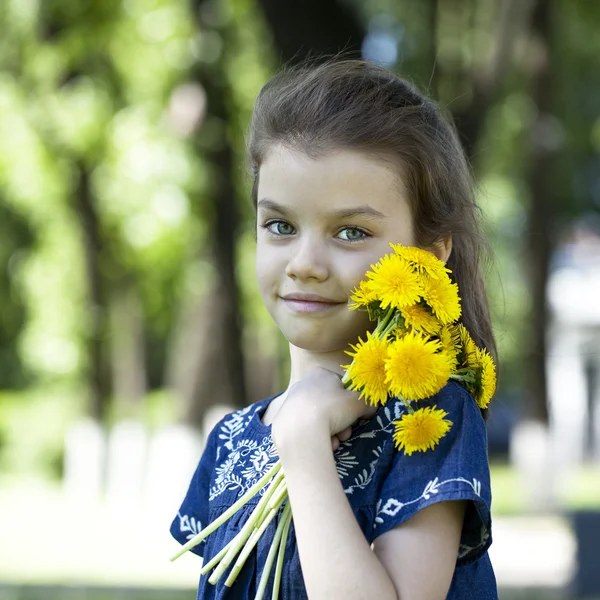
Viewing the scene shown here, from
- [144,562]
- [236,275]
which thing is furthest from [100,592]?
[236,275]

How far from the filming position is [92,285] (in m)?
15.6

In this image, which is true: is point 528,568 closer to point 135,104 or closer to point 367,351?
point 135,104

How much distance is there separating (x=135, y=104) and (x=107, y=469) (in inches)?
245

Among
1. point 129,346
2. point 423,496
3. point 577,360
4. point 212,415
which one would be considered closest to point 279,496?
point 423,496

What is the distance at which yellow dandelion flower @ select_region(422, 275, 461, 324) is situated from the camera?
1.91 metres

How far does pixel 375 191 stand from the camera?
1.97m

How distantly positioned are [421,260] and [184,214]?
9.19m

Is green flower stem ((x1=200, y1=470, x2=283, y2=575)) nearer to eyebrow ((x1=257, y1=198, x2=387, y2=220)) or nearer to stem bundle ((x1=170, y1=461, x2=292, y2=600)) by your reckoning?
stem bundle ((x1=170, y1=461, x2=292, y2=600))

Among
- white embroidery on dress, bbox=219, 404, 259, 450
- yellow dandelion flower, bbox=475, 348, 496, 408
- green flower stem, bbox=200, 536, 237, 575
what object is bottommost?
green flower stem, bbox=200, 536, 237, 575

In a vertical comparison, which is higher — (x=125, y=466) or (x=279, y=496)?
(x=125, y=466)

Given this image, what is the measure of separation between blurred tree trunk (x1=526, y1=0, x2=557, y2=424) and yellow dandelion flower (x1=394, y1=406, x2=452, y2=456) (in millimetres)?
10406

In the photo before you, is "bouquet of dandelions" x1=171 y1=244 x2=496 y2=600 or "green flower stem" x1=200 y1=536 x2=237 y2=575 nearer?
"bouquet of dandelions" x1=171 y1=244 x2=496 y2=600

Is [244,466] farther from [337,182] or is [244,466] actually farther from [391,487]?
[337,182]

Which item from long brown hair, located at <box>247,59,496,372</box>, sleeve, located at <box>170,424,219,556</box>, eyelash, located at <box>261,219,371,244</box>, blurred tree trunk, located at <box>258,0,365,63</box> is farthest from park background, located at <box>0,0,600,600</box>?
sleeve, located at <box>170,424,219,556</box>
